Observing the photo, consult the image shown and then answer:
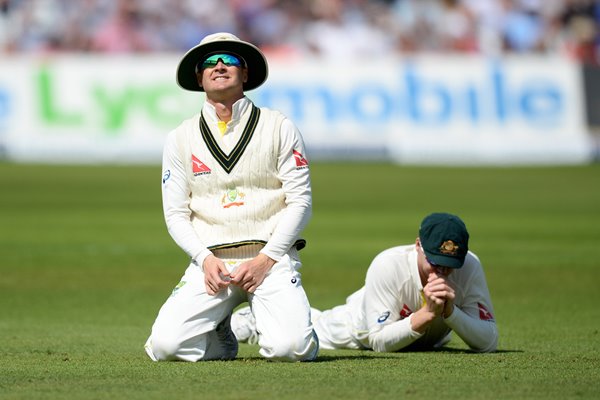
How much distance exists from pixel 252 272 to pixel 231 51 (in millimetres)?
1281

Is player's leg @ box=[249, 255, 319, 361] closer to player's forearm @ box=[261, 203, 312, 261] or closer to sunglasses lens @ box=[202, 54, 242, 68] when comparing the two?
player's forearm @ box=[261, 203, 312, 261]

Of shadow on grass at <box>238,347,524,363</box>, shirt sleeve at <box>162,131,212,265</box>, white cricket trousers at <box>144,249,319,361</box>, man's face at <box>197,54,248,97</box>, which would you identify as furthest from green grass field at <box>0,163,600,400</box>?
man's face at <box>197,54,248,97</box>

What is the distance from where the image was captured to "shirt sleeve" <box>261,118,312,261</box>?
A: 6922 millimetres

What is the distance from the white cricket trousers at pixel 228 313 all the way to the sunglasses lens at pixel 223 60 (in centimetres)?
106

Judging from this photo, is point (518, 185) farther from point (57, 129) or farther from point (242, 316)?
point (242, 316)

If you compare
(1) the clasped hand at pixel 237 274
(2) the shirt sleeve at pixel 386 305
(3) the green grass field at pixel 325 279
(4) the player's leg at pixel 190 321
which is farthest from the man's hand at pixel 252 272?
(2) the shirt sleeve at pixel 386 305

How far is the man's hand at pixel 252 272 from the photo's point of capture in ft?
22.5

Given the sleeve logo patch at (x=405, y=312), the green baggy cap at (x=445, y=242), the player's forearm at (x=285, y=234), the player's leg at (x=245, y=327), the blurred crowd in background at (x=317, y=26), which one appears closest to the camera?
the green baggy cap at (x=445, y=242)

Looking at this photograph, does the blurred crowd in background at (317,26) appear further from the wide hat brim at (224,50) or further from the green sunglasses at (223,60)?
the green sunglasses at (223,60)

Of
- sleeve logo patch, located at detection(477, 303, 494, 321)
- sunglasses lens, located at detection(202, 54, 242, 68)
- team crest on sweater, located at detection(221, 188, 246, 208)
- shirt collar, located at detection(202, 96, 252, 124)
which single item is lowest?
sleeve logo patch, located at detection(477, 303, 494, 321)

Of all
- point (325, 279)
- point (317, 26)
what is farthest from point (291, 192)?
point (317, 26)

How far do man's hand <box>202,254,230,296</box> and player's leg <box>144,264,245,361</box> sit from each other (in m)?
0.10

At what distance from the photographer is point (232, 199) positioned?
23.1 feet

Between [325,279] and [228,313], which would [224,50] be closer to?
[228,313]
